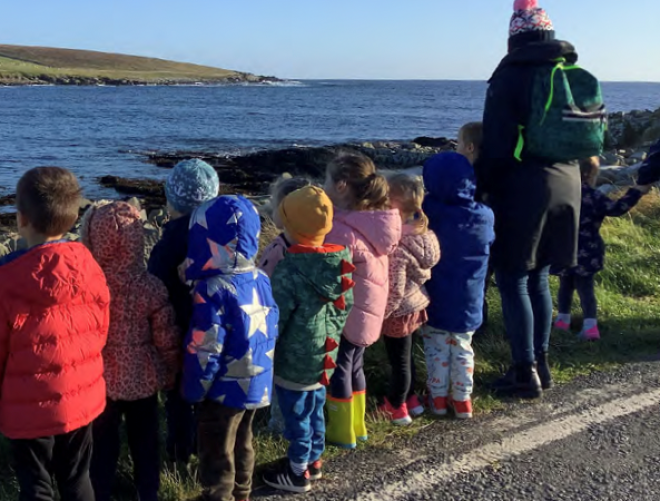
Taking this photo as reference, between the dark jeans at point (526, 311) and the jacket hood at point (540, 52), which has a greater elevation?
the jacket hood at point (540, 52)

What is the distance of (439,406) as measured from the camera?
4227mm

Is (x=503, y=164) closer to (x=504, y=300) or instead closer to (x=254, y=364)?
(x=504, y=300)

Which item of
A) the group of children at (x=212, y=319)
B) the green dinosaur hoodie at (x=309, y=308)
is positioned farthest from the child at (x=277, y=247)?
the green dinosaur hoodie at (x=309, y=308)

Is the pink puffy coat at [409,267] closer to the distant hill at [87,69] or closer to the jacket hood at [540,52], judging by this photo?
the jacket hood at [540,52]

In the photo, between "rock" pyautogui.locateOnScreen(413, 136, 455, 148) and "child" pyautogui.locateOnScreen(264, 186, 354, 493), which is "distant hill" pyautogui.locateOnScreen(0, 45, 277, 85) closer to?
"rock" pyautogui.locateOnScreen(413, 136, 455, 148)

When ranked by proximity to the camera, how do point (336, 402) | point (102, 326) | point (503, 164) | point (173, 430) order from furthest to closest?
point (503, 164) < point (336, 402) < point (173, 430) < point (102, 326)

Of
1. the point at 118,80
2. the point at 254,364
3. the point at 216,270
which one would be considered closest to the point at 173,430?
the point at 254,364

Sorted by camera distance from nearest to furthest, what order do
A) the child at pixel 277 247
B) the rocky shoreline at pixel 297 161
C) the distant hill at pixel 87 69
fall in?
the child at pixel 277 247, the rocky shoreline at pixel 297 161, the distant hill at pixel 87 69

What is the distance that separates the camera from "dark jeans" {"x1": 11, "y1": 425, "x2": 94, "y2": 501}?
2.77 m

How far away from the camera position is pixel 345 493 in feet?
10.8

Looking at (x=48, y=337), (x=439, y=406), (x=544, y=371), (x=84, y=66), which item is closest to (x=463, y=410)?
(x=439, y=406)

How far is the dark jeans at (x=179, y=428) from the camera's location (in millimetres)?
3529

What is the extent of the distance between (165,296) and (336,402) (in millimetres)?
1209

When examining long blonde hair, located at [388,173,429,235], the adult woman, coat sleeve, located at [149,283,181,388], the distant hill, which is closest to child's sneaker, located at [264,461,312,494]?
coat sleeve, located at [149,283,181,388]
